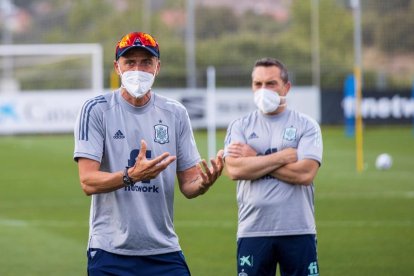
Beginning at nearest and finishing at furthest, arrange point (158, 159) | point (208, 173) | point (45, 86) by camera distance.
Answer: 1. point (158, 159)
2. point (208, 173)
3. point (45, 86)

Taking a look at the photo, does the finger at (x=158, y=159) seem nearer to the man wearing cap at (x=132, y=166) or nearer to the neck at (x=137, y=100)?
the man wearing cap at (x=132, y=166)

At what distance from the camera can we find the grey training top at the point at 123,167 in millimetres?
6715

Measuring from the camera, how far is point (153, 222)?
678cm

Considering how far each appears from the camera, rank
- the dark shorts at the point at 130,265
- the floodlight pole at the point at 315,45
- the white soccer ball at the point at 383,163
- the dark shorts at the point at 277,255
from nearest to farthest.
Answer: the dark shorts at the point at 130,265 → the dark shorts at the point at 277,255 → the white soccer ball at the point at 383,163 → the floodlight pole at the point at 315,45

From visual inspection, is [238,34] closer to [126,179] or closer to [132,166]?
[132,166]

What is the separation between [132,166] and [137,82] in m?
0.51

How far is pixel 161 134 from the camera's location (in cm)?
682

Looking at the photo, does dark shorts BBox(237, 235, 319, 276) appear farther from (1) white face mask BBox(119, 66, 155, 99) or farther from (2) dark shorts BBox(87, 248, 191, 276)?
(1) white face mask BBox(119, 66, 155, 99)

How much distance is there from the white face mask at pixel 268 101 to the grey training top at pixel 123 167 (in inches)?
69.1

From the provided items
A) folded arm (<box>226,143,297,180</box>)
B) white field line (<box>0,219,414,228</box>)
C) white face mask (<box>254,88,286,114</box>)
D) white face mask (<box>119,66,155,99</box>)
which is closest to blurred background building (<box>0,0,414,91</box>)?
white field line (<box>0,219,414,228</box>)

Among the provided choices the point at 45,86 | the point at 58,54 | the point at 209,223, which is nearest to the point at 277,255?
the point at 209,223

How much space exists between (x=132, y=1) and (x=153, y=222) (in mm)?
39878

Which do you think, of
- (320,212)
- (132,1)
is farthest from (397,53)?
(320,212)

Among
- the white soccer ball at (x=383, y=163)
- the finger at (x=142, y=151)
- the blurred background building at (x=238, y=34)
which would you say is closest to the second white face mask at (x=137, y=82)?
the finger at (x=142, y=151)
